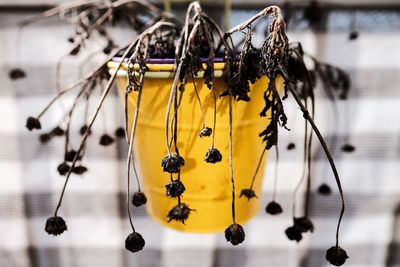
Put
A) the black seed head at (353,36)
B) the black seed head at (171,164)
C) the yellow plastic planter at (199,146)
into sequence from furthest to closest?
the black seed head at (353,36)
the yellow plastic planter at (199,146)
the black seed head at (171,164)

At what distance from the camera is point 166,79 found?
0.55 metres

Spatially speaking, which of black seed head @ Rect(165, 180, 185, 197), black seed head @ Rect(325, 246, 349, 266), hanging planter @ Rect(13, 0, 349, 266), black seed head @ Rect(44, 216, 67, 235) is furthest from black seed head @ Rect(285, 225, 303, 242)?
black seed head @ Rect(44, 216, 67, 235)

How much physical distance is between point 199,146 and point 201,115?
5 cm

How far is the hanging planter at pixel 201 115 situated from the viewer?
18.7 inches

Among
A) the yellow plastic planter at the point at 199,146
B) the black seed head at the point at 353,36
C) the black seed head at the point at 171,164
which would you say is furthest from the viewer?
the black seed head at the point at 353,36

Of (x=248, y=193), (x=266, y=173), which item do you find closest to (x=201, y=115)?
(x=248, y=193)

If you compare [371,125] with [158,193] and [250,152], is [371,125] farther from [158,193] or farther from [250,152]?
[158,193]

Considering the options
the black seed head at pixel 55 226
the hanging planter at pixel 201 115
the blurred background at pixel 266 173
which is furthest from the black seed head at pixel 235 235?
the blurred background at pixel 266 173

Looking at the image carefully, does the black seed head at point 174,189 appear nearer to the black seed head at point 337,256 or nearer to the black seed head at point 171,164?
the black seed head at point 171,164

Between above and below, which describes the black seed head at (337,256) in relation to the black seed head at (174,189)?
below

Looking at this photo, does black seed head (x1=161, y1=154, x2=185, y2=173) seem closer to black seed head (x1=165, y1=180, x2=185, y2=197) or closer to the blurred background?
black seed head (x1=165, y1=180, x2=185, y2=197)

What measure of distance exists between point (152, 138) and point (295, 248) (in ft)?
1.98

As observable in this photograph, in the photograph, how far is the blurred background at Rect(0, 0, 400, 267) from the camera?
916 mm

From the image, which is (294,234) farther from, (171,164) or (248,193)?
(171,164)
